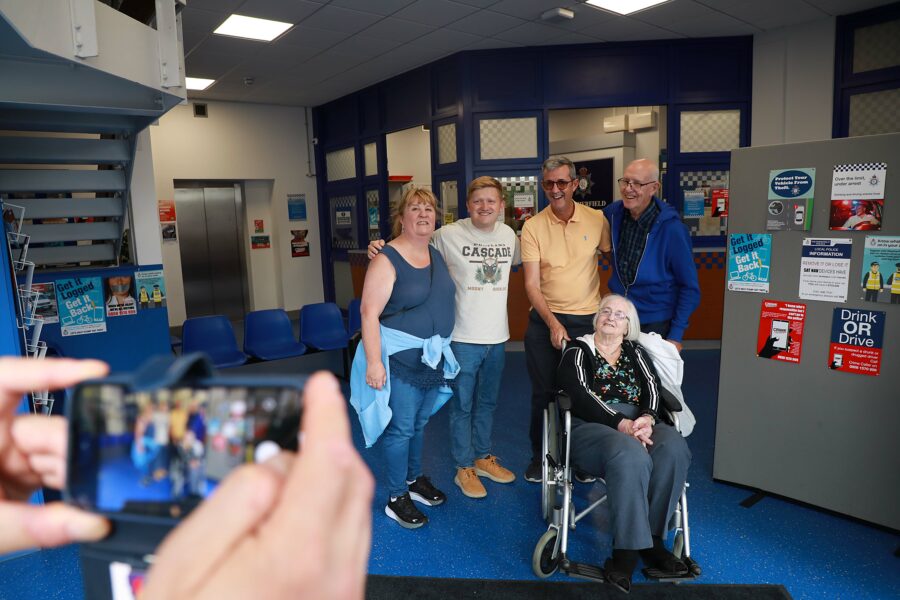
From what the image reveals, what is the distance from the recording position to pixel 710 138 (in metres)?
6.07

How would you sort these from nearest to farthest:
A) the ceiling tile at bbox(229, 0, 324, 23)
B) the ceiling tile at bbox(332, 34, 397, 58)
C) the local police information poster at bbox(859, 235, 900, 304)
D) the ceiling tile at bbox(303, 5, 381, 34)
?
the local police information poster at bbox(859, 235, 900, 304)
the ceiling tile at bbox(229, 0, 324, 23)
the ceiling tile at bbox(303, 5, 381, 34)
the ceiling tile at bbox(332, 34, 397, 58)

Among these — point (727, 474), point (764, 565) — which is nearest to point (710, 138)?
point (727, 474)

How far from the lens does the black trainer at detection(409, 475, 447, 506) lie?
3.08 metres

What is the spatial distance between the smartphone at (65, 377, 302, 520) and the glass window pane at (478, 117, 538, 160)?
237 inches

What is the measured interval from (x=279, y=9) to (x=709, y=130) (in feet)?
14.1

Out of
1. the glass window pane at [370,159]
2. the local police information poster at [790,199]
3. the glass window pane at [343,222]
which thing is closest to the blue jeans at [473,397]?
the local police information poster at [790,199]

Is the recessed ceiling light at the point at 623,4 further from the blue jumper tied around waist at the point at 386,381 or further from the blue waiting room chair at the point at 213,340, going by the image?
the blue waiting room chair at the point at 213,340

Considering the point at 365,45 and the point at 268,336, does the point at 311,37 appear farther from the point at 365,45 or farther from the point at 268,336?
the point at 268,336

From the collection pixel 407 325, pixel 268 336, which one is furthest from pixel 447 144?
pixel 407 325

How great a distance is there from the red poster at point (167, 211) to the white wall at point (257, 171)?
81 millimetres

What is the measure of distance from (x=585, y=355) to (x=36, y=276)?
364cm

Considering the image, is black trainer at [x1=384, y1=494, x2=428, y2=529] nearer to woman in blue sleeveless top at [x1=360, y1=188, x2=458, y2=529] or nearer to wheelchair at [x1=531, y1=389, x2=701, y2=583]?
woman in blue sleeveless top at [x1=360, y1=188, x2=458, y2=529]

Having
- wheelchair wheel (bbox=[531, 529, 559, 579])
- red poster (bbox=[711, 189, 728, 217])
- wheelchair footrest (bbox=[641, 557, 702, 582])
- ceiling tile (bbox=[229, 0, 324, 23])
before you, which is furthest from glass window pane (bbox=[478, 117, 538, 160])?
wheelchair footrest (bbox=[641, 557, 702, 582])

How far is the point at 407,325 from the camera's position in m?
2.80
